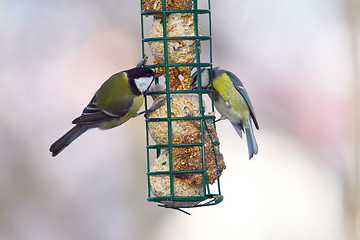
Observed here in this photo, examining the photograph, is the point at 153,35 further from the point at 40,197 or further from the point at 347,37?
the point at 40,197

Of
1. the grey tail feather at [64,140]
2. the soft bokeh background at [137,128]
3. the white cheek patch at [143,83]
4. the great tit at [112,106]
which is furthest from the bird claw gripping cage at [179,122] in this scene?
the soft bokeh background at [137,128]

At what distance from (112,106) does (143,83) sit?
350 millimetres

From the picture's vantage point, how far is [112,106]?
190 inches

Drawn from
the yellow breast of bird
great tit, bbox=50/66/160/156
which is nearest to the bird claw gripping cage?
great tit, bbox=50/66/160/156

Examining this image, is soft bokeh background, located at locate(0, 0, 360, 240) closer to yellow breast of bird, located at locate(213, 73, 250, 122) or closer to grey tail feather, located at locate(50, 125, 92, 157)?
yellow breast of bird, located at locate(213, 73, 250, 122)

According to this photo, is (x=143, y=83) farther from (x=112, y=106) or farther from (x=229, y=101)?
(x=229, y=101)

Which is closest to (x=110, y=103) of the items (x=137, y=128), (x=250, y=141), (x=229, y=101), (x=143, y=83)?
(x=143, y=83)

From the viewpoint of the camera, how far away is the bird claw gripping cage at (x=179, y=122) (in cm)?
446

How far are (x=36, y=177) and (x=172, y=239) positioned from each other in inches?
54.1

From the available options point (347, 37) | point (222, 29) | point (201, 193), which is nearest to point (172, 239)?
point (222, 29)

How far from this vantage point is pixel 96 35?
291 inches

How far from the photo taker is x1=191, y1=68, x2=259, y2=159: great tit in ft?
16.1

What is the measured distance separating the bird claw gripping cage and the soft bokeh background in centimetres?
254

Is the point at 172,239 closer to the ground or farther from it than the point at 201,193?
closer to the ground
